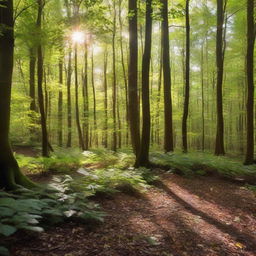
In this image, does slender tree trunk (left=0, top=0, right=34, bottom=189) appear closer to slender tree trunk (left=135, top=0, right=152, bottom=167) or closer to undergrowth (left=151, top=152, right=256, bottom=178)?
slender tree trunk (left=135, top=0, right=152, bottom=167)

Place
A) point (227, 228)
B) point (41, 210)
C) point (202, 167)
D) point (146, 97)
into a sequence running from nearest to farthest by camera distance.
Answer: point (41, 210), point (227, 228), point (146, 97), point (202, 167)

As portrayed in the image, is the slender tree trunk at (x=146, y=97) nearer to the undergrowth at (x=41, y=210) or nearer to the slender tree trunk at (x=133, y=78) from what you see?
the slender tree trunk at (x=133, y=78)

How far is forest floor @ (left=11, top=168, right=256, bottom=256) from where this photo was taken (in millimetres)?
2883

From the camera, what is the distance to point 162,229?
12.7 ft

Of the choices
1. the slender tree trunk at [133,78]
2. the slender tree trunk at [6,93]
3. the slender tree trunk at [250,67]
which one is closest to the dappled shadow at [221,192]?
the slender tree trunk at [133,78]

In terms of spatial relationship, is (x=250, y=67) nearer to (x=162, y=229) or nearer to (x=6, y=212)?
(x=162, y=229)

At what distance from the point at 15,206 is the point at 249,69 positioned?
34.8ft

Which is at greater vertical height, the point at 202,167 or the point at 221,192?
the point at 202,167

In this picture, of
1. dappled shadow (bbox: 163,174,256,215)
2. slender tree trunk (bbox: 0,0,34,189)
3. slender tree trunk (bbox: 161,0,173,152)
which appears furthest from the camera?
slender tree trunk (bbox: 161,0,173,152)

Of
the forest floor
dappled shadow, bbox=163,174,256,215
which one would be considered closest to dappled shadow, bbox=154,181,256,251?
the forest floor

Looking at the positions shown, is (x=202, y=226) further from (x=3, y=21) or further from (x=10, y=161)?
(x=3, y=21)

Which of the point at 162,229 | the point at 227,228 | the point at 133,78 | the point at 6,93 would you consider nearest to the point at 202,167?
the point at 133,78

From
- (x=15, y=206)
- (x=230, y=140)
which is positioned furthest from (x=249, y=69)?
(x=230, y=140)

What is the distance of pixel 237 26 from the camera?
1569cm
